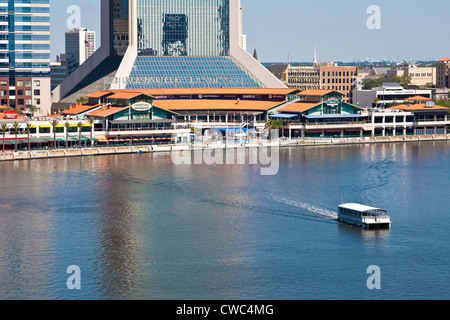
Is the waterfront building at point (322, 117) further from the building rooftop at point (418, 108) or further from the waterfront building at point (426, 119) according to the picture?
the building rooftop at point (418, 108)

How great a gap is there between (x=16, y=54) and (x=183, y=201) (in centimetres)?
9328

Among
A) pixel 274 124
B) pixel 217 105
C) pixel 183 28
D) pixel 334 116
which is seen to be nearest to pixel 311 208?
pixel 274 124

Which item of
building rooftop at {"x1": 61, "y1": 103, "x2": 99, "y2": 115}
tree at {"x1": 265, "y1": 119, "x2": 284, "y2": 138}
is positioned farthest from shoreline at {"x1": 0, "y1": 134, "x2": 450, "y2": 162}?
building rooftop at {"x1": 61, "y1": 103, "x2": 99, "y2": 115}

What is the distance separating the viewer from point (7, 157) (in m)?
131

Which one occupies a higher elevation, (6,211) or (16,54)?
(16,54)

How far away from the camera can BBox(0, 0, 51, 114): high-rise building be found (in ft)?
566

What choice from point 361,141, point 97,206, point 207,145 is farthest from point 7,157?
point 361,141

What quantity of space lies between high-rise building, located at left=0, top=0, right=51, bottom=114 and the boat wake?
95537 millimetres

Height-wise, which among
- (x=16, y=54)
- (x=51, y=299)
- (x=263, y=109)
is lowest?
(x=51, y=299)

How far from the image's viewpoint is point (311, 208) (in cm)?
8794

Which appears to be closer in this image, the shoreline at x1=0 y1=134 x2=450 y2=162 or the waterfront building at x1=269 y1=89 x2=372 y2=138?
the shoreline at x1=0 y1=134 x2=450 y2=162

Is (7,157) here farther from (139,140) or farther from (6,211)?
(6,211)

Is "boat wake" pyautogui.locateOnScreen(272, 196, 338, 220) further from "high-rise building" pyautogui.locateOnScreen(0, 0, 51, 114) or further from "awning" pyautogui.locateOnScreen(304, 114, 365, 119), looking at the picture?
"high-rise building" pyautogui.locateOnScreen(0, 0, 51, 114)

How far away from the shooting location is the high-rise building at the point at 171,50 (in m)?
184
